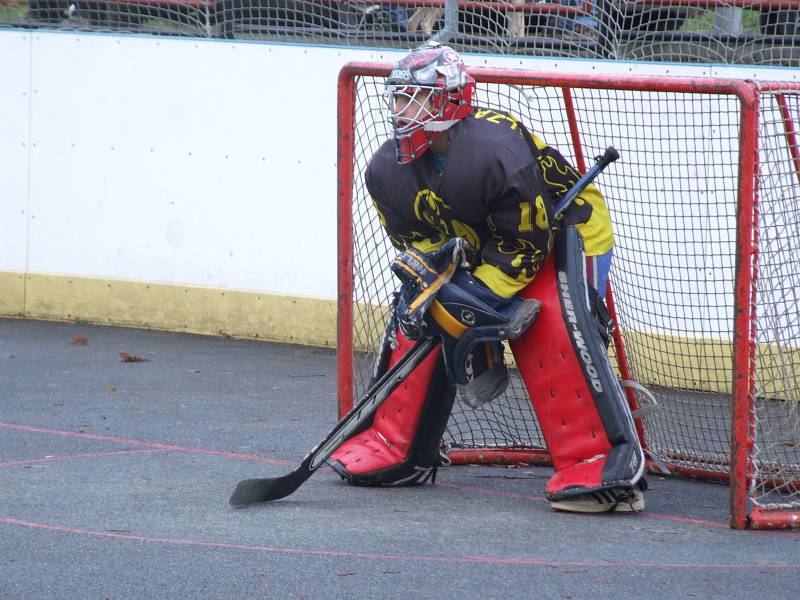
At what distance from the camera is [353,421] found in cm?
445

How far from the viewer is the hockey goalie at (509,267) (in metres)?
4.15

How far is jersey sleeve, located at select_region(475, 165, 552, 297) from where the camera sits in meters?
4.11

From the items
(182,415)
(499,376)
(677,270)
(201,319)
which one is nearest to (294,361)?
(201,319)

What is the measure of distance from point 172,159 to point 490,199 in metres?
4.40

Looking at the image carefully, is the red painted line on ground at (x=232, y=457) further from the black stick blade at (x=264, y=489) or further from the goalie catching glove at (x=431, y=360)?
the black stick blade at (x=264, y=489)

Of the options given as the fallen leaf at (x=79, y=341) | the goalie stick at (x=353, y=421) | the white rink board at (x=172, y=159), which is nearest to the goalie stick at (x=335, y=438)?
the goalie stick at (x=353, y=421)

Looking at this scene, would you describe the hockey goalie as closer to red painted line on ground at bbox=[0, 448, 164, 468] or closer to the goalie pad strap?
the goalie pad strap

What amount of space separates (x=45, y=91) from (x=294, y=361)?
8.71 ft

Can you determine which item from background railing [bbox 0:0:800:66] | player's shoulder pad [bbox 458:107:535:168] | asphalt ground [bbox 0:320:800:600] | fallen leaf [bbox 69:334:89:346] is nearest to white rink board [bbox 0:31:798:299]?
background railing [bbox 0:0:800:66]

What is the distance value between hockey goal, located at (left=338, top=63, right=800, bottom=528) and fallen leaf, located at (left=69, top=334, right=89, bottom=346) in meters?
2.44

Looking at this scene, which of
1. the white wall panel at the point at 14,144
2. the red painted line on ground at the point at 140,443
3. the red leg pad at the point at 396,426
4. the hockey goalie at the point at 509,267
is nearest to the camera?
the hockey goalie at the point at 509,267

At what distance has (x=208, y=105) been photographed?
26.3 feet

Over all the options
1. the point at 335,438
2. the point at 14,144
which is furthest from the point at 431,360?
the point at 14,144

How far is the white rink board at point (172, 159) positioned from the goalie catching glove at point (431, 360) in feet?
9.88
